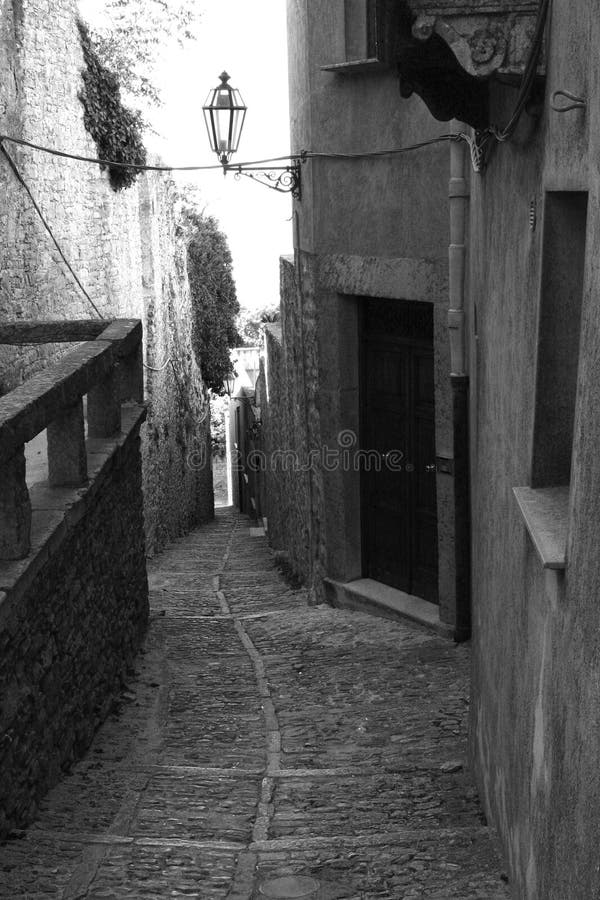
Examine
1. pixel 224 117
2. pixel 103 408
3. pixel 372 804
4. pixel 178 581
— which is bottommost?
pixel 178 581

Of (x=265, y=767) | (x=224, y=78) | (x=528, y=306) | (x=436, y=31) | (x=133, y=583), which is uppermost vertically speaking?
(x=224, y=78)

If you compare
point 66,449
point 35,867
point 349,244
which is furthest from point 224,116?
point 35,867

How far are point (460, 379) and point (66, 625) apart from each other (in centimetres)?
333

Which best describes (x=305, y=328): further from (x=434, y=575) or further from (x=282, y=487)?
(x=282, y=487)

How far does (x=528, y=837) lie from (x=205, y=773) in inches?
100

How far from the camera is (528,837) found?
346cm

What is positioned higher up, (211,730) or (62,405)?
(62,405)

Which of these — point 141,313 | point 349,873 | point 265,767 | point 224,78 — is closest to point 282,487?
point 141,313

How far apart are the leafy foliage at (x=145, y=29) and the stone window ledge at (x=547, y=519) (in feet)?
60.3

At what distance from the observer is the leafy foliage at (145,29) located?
67.7 feet

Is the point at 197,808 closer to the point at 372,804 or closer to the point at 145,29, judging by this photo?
the point at 372,804

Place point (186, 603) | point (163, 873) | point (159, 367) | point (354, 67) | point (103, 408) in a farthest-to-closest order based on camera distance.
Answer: point (159, 367), point (186, 603), point (354, 67), point (103, 408), point (163, 873)

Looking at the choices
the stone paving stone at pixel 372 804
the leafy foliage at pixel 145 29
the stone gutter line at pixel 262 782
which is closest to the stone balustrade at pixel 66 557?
the stone gutter line at pixel 262 782

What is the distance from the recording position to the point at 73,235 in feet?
40.0
